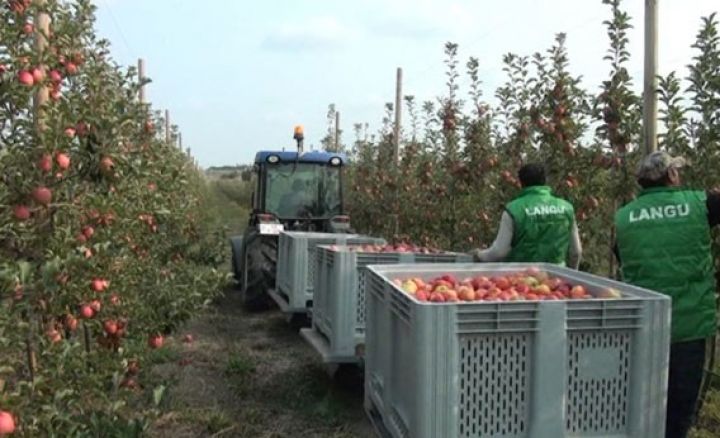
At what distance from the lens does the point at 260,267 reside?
965 centimetres

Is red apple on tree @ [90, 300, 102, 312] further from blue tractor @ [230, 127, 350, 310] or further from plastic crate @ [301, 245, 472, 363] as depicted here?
blue tractor @ [230, 127, 350, 310]

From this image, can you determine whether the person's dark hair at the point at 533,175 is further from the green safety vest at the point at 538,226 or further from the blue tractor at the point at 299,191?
the blue tractor at the point at 299,191

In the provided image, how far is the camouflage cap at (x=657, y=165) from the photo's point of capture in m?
3.62

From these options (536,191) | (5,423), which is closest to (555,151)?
(536,191)

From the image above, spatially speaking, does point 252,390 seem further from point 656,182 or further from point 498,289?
point 656,182

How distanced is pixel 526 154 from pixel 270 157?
3653mm

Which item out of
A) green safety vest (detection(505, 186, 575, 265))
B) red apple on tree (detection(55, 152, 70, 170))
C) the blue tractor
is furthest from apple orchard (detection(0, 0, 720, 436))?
the blue tractor

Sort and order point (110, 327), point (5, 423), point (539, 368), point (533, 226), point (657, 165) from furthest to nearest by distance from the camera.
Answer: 1. point (533, 226)
2. point (110, 327)
3. point (657, 165)
4. point (539, 368)
5. point (5, 423)

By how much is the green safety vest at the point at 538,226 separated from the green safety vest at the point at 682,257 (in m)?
1.18

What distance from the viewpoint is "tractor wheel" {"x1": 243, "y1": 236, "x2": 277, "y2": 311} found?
31.6 ft

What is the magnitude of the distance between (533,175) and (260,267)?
5.46 metres

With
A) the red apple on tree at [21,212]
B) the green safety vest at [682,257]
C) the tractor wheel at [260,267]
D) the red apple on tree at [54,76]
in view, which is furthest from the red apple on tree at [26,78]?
the tractor wheel at [260,267]

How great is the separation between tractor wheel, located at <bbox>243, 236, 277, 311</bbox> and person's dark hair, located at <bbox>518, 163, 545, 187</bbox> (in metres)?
5.29

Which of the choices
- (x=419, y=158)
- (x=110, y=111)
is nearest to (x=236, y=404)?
(x=110, y=111)
